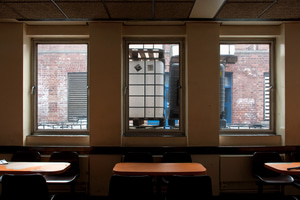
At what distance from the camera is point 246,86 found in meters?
3.86

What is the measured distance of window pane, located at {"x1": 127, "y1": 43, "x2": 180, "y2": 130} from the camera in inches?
152

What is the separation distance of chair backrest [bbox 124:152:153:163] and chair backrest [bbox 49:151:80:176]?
829 mm

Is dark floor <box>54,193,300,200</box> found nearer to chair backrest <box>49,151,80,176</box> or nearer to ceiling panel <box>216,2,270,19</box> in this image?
chair backrest <box>49,151,80,176</box>

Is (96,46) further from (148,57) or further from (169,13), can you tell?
(169,13)

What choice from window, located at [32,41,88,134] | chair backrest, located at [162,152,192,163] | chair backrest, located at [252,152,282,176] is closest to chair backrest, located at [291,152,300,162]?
chair backrest, located at [252,152,282,176]

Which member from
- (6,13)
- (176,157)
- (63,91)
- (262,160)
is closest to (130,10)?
(6,13)

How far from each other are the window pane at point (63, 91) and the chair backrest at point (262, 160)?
3007 mm

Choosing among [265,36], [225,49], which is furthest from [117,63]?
[265,36]

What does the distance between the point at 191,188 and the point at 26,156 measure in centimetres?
271

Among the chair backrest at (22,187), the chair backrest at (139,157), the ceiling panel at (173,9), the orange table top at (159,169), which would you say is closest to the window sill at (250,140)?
the orange table top at (159,169)

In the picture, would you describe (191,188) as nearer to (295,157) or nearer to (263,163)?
(263,163)

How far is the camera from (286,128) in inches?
140

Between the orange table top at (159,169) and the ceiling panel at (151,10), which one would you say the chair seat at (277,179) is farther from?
the ceiling panel at (151,10)

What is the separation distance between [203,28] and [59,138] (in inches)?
125
